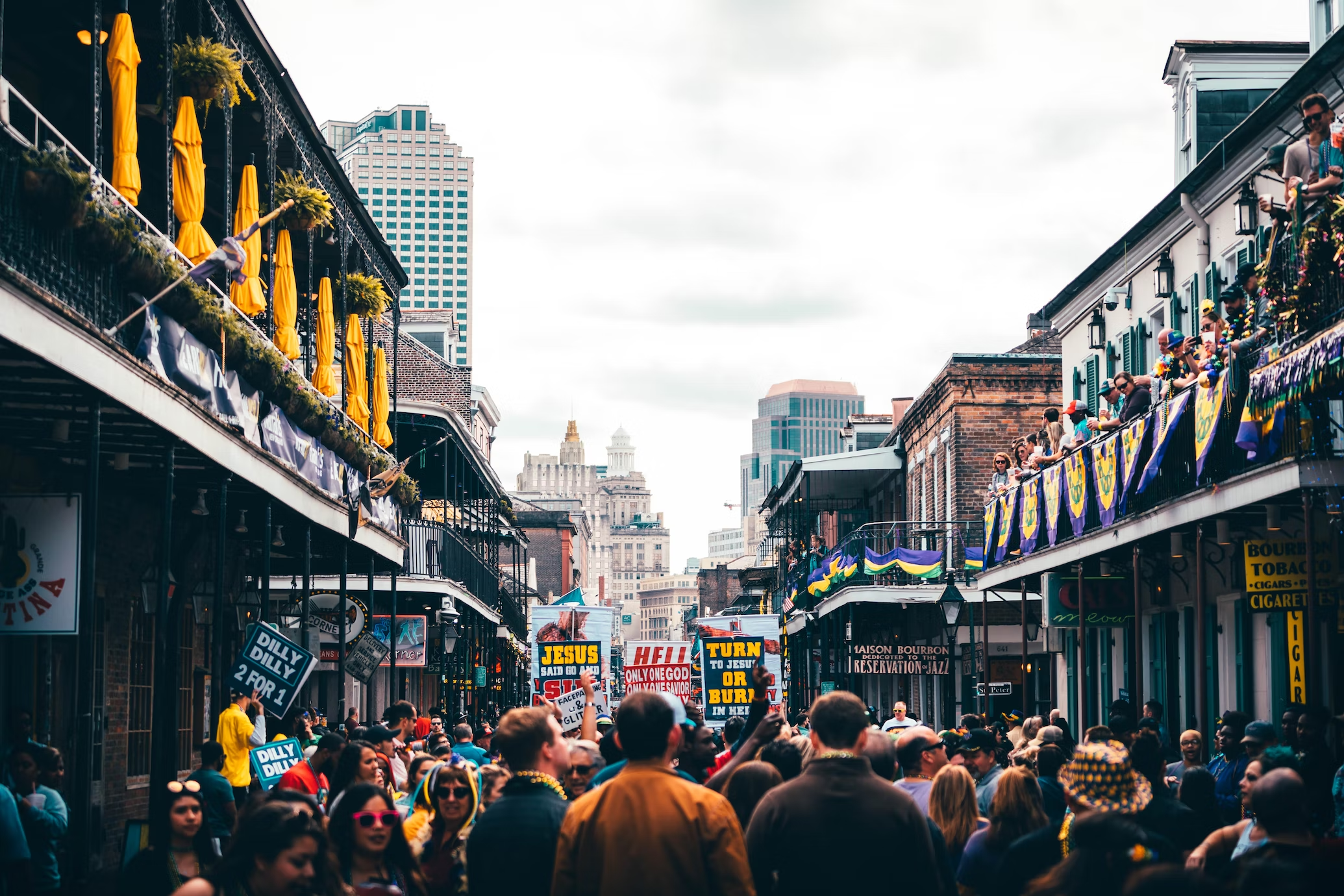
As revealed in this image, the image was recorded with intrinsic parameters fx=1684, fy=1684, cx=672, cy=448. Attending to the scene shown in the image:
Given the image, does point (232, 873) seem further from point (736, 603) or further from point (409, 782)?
point (736, 603)

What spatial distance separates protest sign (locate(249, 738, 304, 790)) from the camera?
11.2m

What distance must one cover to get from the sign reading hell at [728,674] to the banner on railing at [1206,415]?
641 cm

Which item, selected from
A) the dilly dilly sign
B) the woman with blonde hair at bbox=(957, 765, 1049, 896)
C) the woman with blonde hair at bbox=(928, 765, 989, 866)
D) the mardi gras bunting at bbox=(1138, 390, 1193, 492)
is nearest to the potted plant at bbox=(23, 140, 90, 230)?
the dilly dilly sign

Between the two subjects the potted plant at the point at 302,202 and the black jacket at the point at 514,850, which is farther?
the potted plant at the point at 302,202

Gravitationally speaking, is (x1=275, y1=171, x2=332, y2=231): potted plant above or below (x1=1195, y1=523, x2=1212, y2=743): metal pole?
above

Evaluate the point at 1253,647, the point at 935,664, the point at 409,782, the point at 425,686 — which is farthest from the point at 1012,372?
the point at 409,782

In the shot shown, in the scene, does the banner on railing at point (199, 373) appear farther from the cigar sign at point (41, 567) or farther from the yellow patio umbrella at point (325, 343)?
the yellow patio umbrella at point (325, 343)

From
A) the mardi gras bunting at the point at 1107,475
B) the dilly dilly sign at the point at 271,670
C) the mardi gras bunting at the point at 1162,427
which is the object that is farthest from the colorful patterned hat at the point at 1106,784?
the mardi gras bunting at the point at 1107,475

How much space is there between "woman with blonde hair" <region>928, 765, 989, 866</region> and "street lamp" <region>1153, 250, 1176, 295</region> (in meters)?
15.5

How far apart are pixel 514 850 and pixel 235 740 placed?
8.77 metres

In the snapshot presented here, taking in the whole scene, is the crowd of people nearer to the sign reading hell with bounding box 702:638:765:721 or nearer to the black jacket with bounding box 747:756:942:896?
the black jacket with bounding box 747:756:942:896

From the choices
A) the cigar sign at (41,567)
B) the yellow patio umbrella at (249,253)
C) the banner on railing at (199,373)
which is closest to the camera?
the cigar sign at (41,567)

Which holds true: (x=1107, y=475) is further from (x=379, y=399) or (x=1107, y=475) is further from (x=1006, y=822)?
(x=1006, y=822)

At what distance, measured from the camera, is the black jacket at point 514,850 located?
5.96m
